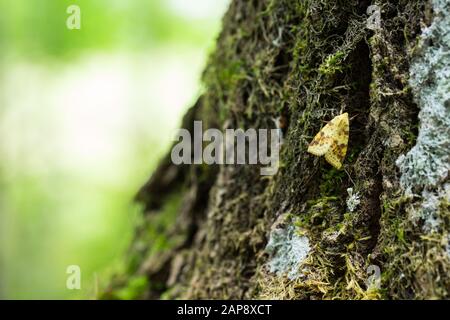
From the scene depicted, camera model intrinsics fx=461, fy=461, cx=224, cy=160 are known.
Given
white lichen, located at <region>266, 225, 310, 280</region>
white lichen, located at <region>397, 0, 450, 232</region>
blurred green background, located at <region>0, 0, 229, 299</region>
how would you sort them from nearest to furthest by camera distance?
1. white lichen, located at <region>397, 0, 450, 232</region>
2. white lichen, located at <region>266, 225, 310, 280</region>
3. blurred green background, located at <region>0, 0, 229, 299</region>

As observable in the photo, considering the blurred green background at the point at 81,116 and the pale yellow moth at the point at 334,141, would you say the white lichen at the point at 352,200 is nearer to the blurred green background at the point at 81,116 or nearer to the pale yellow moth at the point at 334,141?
the pale yellow moth at the point at 334,141

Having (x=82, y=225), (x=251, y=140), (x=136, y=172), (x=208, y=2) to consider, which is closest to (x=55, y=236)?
(x=82, y=225)

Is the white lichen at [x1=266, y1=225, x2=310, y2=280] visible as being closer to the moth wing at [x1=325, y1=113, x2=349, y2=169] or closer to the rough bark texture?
the rough bark texture

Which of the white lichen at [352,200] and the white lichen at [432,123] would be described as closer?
the white lichen at [432,123]

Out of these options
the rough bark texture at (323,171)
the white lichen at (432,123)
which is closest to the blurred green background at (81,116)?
the rough bark texture at (323,171)

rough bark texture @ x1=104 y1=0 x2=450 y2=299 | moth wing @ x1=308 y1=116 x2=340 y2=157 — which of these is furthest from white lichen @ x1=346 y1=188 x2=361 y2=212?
moth wing @ x1=308 y1=116 x2=340 y2=157

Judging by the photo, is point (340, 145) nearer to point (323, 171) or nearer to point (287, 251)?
point (323, 171)
